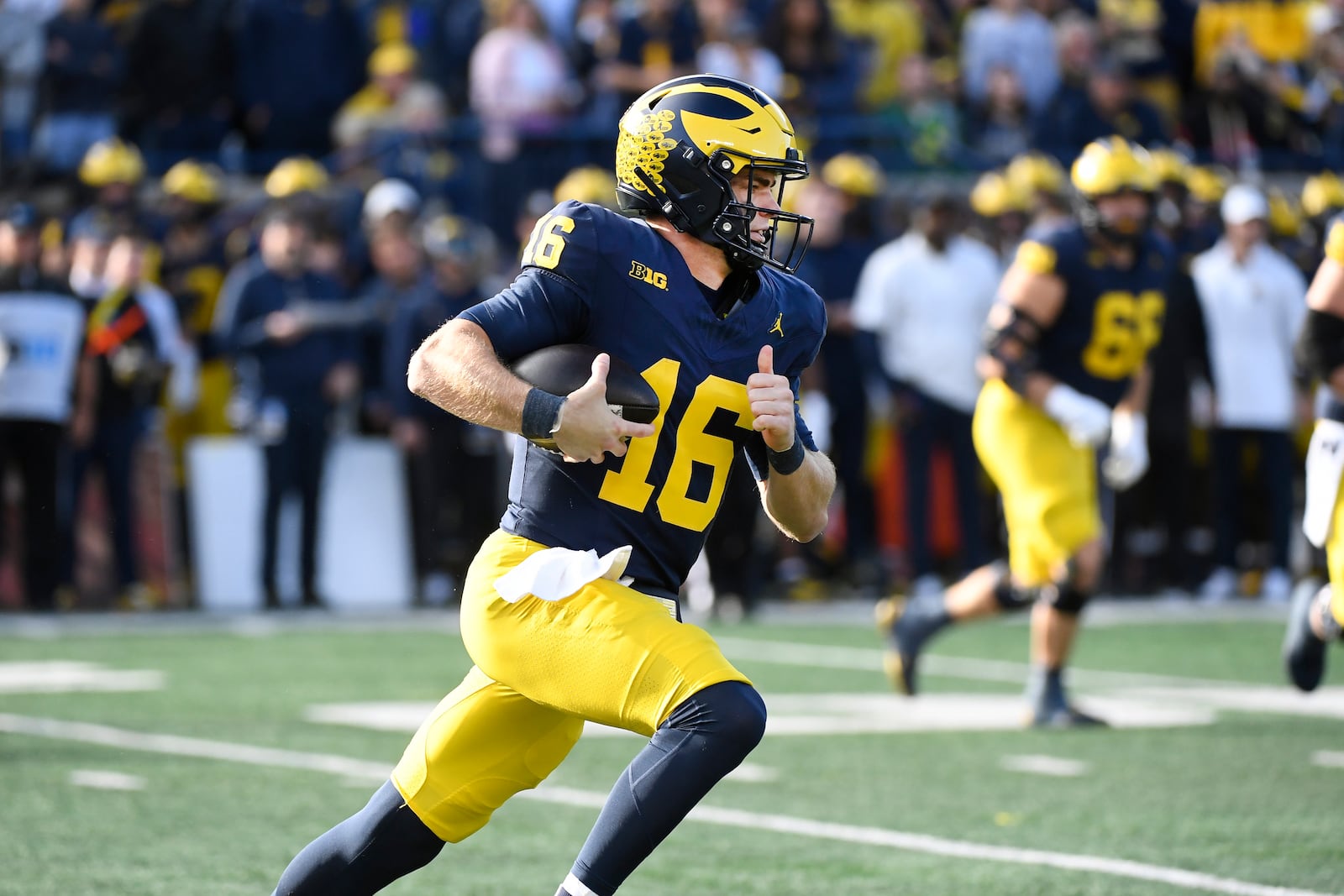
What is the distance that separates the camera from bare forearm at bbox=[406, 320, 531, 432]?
11.3 feet

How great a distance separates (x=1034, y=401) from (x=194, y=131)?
7.93 m

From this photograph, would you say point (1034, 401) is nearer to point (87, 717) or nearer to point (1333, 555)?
point (1333, 555)

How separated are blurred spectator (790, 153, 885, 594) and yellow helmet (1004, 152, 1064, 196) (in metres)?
0.92

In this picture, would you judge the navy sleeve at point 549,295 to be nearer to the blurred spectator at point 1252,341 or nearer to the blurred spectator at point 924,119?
the blurred spectator at point 1252,341

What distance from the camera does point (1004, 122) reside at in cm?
1446

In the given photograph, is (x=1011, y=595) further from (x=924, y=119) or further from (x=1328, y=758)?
(x=924, y=119)

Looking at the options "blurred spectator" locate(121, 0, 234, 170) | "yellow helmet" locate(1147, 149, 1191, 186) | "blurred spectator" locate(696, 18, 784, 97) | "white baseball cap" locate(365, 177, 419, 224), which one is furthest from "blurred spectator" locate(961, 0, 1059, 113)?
"blurred spectator" locate(121, 0, 234, 170)

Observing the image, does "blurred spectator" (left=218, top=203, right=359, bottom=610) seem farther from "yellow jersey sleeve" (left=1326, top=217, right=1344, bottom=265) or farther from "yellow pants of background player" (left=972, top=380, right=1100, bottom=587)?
"yellow jersey sleeve" (left=1326, top=217, right=1344, bottom=265)

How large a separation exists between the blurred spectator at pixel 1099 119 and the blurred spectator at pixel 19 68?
21.4ft

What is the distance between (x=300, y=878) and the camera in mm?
3631

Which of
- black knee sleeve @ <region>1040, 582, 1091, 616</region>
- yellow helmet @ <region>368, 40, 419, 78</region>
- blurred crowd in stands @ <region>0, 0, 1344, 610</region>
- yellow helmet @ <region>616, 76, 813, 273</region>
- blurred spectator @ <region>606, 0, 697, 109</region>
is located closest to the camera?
yellow helmet @ <region>616, 76, 813, 273</region>

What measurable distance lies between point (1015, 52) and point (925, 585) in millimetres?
4710

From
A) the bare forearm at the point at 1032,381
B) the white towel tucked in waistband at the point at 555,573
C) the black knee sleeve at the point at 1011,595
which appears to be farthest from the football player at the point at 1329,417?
the white towel tucked in waistband at the point at 555,573

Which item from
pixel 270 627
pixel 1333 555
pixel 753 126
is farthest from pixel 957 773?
pixel 270 627
